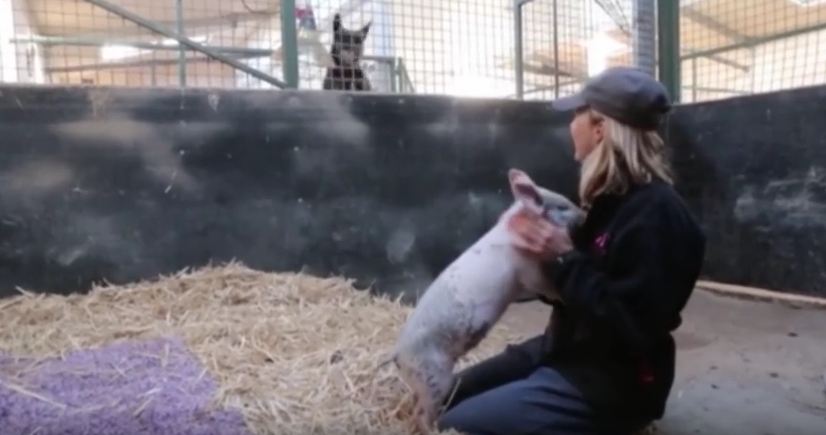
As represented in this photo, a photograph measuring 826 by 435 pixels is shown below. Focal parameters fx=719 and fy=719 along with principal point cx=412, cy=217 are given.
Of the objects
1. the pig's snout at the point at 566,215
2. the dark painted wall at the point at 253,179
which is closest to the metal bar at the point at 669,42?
the dark painted wall at the point at 253,179

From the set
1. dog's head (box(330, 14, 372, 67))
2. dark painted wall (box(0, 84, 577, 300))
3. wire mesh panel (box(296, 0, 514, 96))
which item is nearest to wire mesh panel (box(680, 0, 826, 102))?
wire mesh panel (box(296, 0, 514, 96))

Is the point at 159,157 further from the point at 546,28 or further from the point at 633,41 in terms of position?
the point at 546,28

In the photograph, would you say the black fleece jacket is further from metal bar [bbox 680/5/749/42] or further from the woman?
metal bar [bbox 680/5/749/42]

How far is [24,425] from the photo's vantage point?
6.07ft

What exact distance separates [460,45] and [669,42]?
1.46 m

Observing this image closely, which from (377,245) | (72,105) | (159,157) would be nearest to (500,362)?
(377,245)

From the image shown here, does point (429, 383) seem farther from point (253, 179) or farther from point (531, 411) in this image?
point (253, 179)

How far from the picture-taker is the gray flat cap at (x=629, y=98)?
177 centimetres

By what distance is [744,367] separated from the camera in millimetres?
2771

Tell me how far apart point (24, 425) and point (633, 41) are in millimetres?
3910

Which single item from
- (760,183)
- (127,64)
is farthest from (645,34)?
(127,64)

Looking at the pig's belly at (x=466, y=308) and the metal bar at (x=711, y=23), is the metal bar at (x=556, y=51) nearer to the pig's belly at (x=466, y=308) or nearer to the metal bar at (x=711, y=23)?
the metal bar at (x=711, y=23)

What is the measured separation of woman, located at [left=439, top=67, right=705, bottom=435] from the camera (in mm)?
1674

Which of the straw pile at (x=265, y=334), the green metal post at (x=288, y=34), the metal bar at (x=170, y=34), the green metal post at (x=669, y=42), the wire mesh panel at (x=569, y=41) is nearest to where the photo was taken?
the straw pile at (x=265, y=334)
